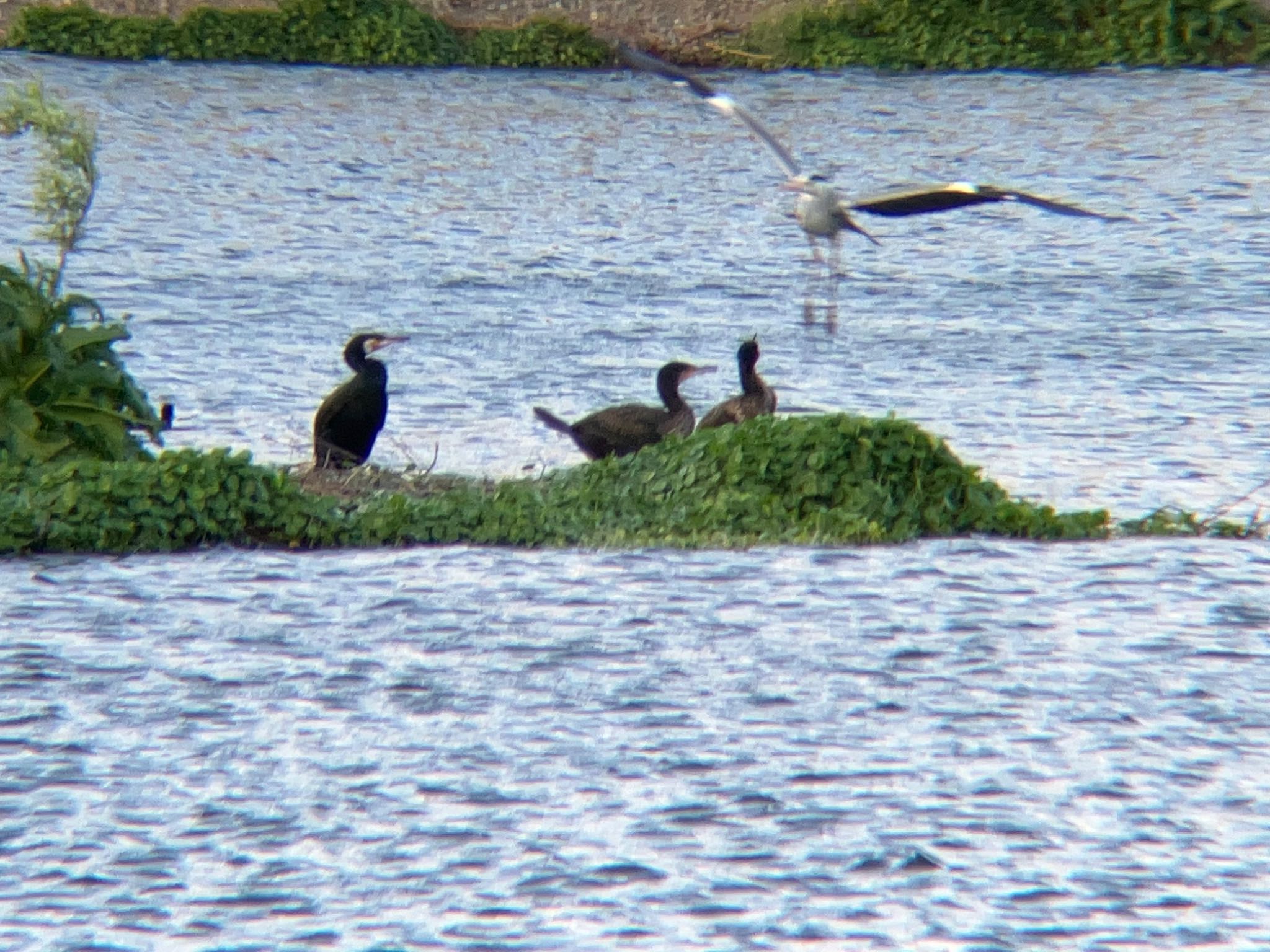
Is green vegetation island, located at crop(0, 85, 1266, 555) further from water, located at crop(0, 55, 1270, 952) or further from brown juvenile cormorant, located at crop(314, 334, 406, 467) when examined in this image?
brown juvenile cormorant, located at crop(314, 334, 406, 467)

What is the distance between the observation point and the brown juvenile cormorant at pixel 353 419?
7.93 m

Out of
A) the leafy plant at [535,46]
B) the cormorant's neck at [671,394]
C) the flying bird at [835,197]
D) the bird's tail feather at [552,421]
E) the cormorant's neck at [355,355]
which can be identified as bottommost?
the bird's tail feather at [552,421]

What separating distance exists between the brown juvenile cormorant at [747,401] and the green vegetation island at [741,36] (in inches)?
397

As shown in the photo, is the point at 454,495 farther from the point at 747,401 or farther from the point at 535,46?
the point at 535,46

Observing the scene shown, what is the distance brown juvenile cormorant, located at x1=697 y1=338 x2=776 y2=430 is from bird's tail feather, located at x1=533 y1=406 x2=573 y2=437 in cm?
51

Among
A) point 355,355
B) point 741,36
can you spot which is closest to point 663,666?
point 355,355

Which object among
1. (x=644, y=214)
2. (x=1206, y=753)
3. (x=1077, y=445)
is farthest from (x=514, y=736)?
(x=644, y=214)

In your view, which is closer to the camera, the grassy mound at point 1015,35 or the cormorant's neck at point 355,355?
the cormorant's neck at point 355,355

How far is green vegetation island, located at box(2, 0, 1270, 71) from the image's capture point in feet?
59.2

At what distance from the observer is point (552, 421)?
8.12 meters

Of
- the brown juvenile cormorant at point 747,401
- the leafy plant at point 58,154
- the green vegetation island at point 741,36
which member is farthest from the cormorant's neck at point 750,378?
the green vegetation island at point 741,36

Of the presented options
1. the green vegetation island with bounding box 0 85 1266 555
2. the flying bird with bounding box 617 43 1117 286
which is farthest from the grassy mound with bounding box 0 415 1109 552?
the flying bird with bounding box 617 43 1117 286

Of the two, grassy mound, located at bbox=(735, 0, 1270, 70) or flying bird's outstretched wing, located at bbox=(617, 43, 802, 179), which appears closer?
flying bird's outstretched wing, located at bbox=(617, 43, 802, 179)

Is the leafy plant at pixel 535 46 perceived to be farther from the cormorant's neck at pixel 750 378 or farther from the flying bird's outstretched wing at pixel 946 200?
the cormorant's neck at pixel 750 378
